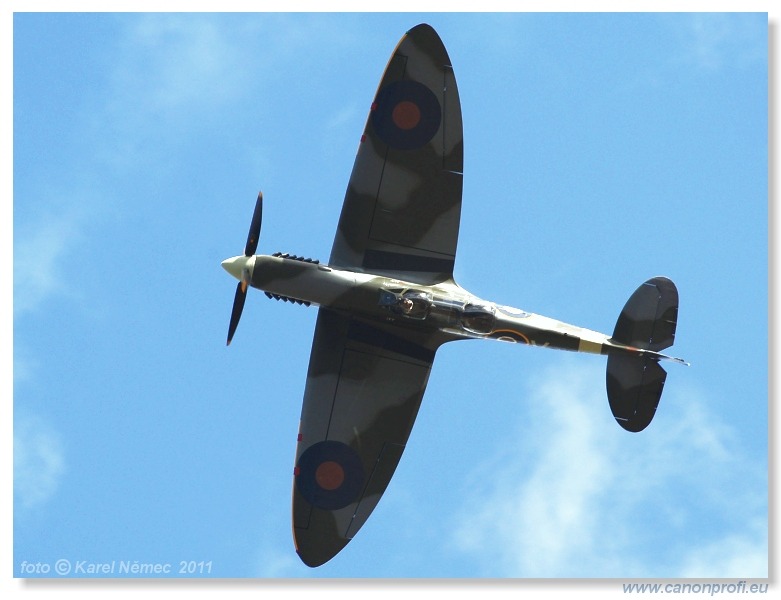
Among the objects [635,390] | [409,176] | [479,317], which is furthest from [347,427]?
[635,390]

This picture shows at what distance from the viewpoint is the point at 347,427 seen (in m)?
24.3

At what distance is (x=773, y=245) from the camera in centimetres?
2250

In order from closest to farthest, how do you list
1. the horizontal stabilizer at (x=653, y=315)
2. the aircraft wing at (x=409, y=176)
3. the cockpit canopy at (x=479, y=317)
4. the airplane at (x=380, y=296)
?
1. the horizontal stabilizer at (x=653, y=315)
2. the cockpit canopy at (x=479, y=317)
3. the airplane at (x=380, y=296)
4. the aircraft wing at (x=409, y=176)

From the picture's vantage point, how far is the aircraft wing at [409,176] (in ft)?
78.5

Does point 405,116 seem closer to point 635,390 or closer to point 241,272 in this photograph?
point 241,272

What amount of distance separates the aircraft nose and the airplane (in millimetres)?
21

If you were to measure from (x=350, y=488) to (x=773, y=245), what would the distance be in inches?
404

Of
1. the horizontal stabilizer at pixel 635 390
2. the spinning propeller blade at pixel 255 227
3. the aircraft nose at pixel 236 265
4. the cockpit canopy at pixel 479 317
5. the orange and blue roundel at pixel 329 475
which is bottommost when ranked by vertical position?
the orange and blue roundel at pixel 329 475

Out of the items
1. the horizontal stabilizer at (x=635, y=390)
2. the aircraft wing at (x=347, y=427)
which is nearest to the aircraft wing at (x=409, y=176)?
the aircraft wing at (x=347, y=427)

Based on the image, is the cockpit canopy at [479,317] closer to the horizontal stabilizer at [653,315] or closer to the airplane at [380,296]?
the airplane at [380,296]

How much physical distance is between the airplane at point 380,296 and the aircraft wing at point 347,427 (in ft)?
0.07

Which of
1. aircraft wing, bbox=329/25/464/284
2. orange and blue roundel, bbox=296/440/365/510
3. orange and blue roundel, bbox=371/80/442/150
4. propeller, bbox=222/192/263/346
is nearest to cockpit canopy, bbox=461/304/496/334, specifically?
aircraft wing, bbox=329/25/464/284

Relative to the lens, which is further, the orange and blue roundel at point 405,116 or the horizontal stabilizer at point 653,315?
the orange and blue roundel at point 405,116

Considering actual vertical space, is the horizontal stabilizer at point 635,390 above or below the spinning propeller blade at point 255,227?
below
